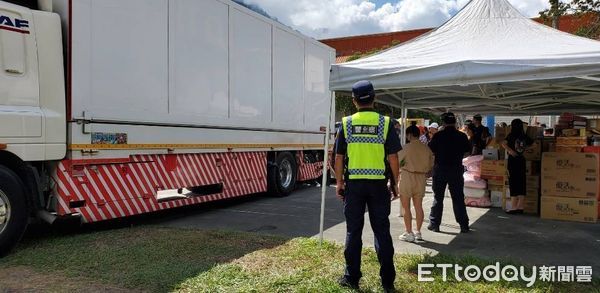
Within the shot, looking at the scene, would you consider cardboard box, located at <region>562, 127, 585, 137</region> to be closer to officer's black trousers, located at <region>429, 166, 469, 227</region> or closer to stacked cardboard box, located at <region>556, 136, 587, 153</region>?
stacked cardboard box, located at <region>556, 136, 587, 153</region>

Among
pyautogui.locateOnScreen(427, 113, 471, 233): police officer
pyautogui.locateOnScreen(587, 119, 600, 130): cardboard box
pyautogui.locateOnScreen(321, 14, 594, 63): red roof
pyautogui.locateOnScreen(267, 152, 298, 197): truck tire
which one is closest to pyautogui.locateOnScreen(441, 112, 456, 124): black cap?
pyautogui.locateOnScreen(427, 113, 471, 233): police officer

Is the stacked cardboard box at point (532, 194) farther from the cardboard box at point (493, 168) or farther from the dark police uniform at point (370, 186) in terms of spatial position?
the dark police uniform at point (370, 186)

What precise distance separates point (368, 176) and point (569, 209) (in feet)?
17.4

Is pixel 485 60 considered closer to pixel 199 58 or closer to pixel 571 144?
pixel 571 144

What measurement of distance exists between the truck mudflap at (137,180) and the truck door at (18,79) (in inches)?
25.7

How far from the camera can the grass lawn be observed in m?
4.57

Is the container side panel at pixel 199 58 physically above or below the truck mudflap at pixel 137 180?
above

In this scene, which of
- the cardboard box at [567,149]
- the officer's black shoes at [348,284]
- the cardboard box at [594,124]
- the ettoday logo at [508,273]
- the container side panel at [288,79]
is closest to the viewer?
the officer's black shoes at [348,284]

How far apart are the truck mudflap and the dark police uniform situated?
12.2 ft

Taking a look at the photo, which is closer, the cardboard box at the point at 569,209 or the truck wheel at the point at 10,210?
the truck wheel at the point at 10,210

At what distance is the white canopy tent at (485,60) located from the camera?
493 cm

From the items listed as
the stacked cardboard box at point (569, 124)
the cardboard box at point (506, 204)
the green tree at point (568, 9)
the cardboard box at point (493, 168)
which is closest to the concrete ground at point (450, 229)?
the cardboard box at point (506, 204)

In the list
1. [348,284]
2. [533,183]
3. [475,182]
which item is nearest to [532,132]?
[533,183]

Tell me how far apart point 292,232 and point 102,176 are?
2689 mm
